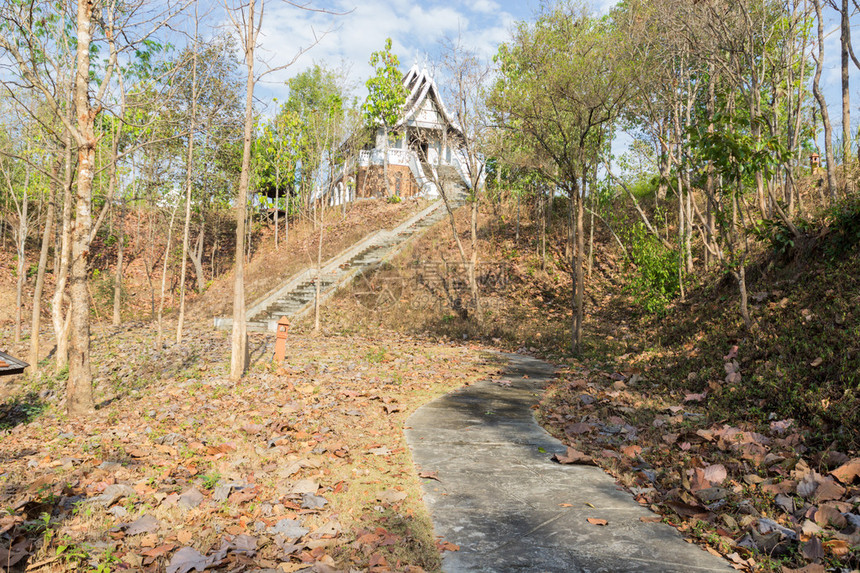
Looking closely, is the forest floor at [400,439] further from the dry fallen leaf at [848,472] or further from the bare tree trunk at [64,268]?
the bare tree trunk at [64,268]

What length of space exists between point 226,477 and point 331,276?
1759cm

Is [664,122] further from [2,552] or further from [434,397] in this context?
[2,552]

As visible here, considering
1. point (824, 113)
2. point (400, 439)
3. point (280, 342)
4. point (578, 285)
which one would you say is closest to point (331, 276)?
point (280, 342)

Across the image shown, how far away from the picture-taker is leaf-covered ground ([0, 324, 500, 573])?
3.66 m

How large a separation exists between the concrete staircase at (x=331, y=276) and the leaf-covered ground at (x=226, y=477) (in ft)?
27.4

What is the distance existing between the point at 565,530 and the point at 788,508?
1809 mm

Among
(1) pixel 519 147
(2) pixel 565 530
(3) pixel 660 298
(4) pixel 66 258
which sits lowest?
(2) pixel 565 530

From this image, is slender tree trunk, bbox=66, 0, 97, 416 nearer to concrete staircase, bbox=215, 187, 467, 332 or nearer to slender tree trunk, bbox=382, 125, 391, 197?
concrete staircase, bbox=215, 187, 467, 332

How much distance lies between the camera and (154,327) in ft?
66.1

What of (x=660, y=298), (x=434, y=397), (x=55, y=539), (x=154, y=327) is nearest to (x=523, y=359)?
(x=660, y=298)

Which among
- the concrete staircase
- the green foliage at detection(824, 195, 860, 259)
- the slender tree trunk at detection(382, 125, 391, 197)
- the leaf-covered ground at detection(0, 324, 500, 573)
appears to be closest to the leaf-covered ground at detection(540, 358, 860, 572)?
the leaf-covered ground at detection(0, 324, 500, 573)

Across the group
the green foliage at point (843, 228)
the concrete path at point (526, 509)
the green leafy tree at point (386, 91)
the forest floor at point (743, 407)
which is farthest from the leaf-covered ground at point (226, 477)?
the green leafy tree at point (386, 91)

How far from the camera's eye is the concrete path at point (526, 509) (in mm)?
3676

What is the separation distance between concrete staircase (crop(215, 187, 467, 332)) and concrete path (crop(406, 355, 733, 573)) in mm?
12288
